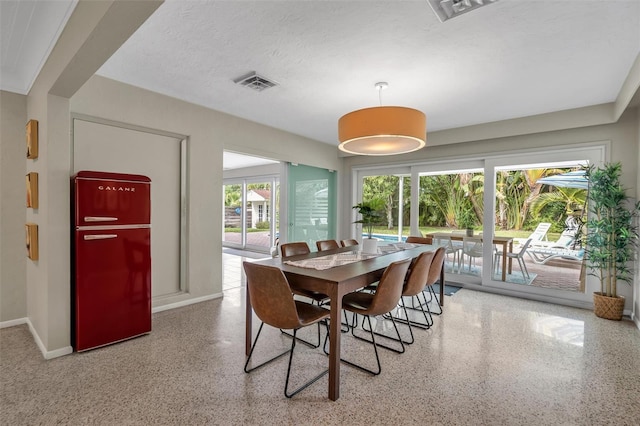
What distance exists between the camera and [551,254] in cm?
433

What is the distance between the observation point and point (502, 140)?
4.52m

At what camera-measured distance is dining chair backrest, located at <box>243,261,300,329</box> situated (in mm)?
1998

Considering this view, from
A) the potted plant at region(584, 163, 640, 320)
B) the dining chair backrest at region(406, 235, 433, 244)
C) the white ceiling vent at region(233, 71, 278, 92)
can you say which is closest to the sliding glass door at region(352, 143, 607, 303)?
Result: the potted plant at region(584, 163, 640, 320)

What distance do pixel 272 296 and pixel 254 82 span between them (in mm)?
2234

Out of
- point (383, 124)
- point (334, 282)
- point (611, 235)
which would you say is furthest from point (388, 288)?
point (611, 235)

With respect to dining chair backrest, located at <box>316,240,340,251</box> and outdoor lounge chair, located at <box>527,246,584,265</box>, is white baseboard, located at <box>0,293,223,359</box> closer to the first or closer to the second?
dining chair backrest, located at <box>316,240,340,251</box>

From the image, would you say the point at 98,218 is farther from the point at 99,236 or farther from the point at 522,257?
the point at 522,257

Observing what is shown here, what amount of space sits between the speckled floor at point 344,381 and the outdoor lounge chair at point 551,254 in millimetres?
1165

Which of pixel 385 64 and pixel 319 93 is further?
pixel 319 93

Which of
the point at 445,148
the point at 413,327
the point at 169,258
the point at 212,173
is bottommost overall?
the point at 413,327

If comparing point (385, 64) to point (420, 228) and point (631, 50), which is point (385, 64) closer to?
point (631, 50)

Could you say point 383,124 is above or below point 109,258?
above

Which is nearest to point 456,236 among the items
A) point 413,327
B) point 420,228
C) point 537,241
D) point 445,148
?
point 420,228

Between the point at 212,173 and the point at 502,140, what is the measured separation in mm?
4231
